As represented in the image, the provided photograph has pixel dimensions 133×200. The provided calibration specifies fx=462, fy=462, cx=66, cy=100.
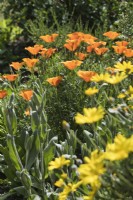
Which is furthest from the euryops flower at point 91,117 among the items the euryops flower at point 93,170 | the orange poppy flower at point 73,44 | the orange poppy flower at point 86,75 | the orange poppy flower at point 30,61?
the orange poppy flower at point 73,44

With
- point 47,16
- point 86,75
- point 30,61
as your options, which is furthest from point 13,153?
point 47,16

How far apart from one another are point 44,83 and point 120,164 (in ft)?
5.17

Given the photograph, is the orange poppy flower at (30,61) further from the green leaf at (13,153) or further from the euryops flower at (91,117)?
the euryops flower at (91,117)

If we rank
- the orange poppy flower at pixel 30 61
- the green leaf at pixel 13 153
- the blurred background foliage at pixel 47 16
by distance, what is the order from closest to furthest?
the green leaf at pixel 13 153, the orange poppy flower at pixel 30 61, the blurred background foliage at pixel 47 16

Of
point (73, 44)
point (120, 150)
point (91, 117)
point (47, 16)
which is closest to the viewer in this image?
point (120, 150)

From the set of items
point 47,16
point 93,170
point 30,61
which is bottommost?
point 47,16

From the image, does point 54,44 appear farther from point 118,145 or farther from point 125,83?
point 118,145

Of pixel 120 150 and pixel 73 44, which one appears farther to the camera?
pixel 73 44

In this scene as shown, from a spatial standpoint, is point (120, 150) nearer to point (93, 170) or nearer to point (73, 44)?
point (93, 170)

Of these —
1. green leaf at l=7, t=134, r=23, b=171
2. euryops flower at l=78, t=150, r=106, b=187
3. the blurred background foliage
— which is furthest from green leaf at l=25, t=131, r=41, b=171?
the blurred background foliage

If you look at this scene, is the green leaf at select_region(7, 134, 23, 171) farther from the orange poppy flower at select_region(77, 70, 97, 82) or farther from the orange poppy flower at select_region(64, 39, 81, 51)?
the orange poppy flower at select_region(64, 39, 81, 51)

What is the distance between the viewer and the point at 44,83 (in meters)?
3.46

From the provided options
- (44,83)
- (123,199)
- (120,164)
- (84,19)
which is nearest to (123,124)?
(120,164)

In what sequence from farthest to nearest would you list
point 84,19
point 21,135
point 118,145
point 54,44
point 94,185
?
point 84,19 → point 54,44 → point 21,135 → point 94,185 → point 118,145
